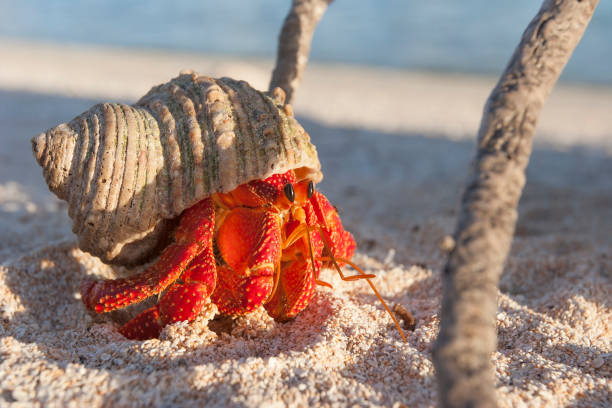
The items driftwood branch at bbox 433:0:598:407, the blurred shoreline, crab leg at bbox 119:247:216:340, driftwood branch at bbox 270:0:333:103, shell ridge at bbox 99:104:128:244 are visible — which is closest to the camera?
driftwood branch at bbox 433:0:598:407

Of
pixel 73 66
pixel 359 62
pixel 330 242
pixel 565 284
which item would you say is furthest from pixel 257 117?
pixel 359 62

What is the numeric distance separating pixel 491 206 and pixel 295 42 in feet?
7.09

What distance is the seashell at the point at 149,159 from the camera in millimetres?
2064

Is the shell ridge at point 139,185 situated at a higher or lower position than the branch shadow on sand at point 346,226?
higher

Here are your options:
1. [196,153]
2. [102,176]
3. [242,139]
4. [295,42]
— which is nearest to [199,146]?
[196,153]

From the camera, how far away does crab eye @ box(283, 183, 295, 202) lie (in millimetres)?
2096

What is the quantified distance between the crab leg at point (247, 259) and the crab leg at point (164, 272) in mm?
118

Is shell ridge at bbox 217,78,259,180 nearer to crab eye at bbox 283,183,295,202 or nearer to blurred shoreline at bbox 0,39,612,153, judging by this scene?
crab eye at bbox 283,183,295,202

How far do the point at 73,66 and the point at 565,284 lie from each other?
12.1 meters

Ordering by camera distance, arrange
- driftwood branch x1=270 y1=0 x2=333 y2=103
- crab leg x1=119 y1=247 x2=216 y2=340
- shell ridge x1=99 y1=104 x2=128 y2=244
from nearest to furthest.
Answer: crab leg x1=119 y1=247 x2=216 y2=340 → shell ridge x1=99 y1=104 x2=128 y2=244 → driftwood branch x1=270 y1=0 x2=333 y2=103

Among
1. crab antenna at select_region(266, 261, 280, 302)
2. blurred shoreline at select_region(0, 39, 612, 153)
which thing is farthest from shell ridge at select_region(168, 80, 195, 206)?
blurred shoreline at select_region(0, 39, 612, 153)

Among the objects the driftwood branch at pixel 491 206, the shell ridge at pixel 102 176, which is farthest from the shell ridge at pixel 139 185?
the driftwood branch at pixel 491 206

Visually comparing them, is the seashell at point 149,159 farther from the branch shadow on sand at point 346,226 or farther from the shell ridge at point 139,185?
the branch shadow on sand at point 346,226

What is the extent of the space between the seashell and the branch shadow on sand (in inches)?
16.5
